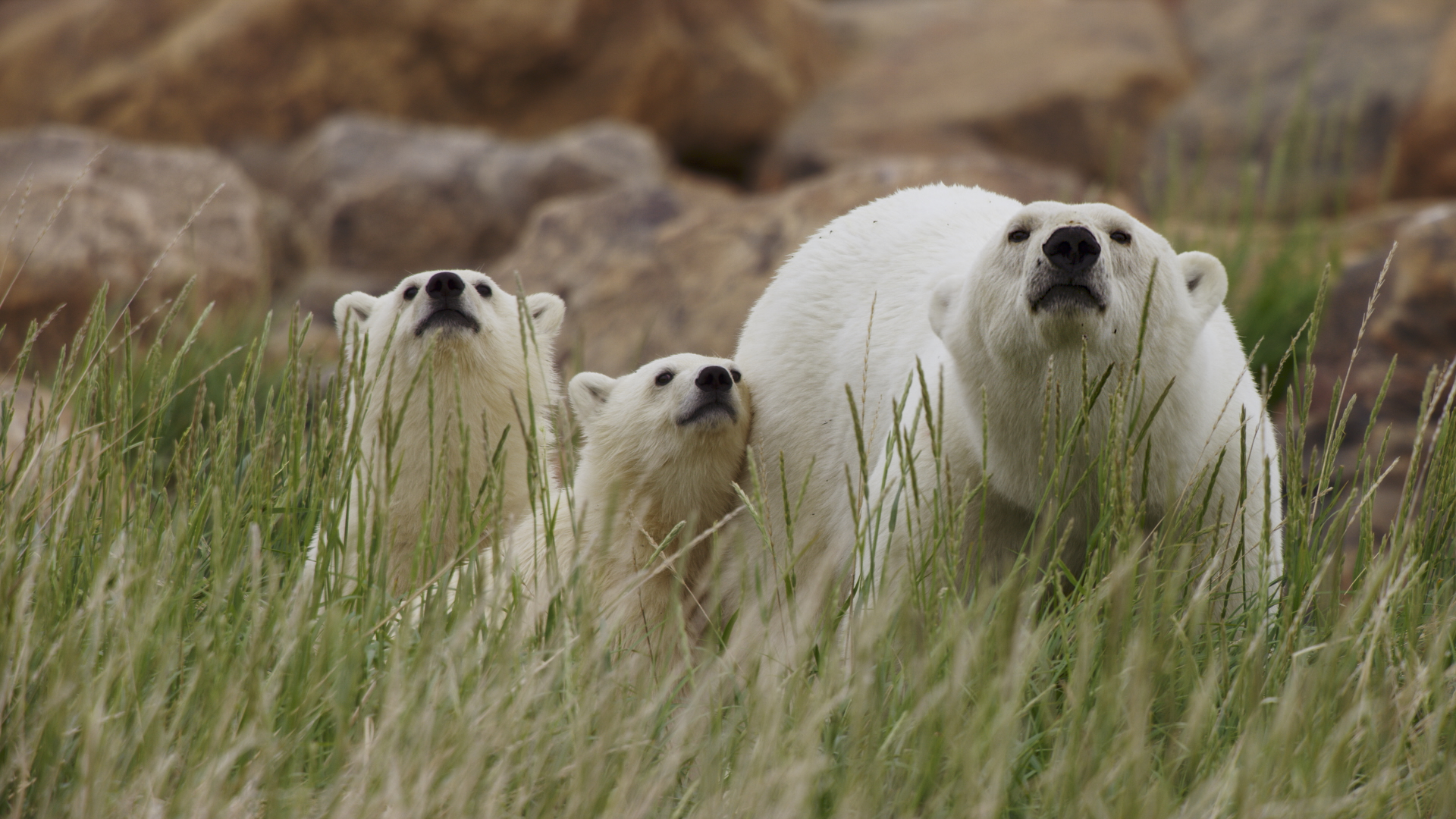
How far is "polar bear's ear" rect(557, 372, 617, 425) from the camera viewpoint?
4.20m

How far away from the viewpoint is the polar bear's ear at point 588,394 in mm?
4199

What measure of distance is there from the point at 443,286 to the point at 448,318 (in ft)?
0.33

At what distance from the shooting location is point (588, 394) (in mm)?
4230

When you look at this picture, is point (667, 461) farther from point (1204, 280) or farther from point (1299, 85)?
point (1299, 85)

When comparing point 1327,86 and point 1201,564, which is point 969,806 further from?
point 1327,86

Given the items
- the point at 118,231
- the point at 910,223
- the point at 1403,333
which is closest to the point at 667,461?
the point at 910,223

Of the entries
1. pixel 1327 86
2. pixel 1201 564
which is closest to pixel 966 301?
pixel 1201 564

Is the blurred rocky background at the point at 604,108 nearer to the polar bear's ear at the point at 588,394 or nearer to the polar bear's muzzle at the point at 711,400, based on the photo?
the polar bear's ear at the point at 588,394

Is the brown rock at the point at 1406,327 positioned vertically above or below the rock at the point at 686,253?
below

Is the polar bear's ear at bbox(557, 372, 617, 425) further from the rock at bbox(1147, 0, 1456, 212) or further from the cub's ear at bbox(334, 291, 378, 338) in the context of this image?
the rock at bbox(1147, 0, 1456, 212)

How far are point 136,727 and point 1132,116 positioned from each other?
13.5 m

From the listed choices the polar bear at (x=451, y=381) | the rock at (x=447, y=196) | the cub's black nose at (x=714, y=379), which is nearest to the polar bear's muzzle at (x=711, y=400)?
the cub's black nose at (x=714, y=379)

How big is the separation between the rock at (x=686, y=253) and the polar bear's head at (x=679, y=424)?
78.0 inches

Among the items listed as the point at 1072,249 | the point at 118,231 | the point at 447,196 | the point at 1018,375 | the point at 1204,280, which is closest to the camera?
the point at 1072,249
